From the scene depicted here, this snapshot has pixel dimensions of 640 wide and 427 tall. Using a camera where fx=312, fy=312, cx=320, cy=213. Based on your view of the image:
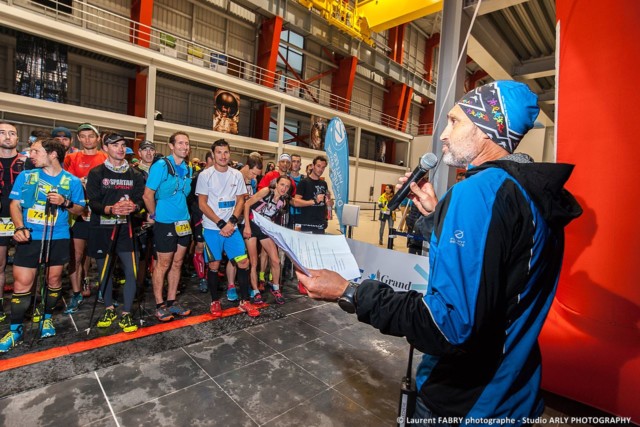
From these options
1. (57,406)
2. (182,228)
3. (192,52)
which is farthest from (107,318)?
(192,52)

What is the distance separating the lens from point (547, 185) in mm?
797

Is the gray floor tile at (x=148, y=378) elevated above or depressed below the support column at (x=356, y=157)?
below

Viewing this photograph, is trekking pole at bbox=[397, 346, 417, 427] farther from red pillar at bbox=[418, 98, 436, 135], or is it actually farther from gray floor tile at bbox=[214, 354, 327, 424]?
red pillar at bbox=[418, 98, 436, 135]

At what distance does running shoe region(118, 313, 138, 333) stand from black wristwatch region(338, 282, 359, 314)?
2951mm

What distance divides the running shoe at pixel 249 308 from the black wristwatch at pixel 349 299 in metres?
2.89

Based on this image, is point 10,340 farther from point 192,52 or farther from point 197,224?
point 192,52

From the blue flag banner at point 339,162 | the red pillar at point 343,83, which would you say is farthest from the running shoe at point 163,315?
the red pillar at point 343,83

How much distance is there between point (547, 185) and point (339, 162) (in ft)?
14.4

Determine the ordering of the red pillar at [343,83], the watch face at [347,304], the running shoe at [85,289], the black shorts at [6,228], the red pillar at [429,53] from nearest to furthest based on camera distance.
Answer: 1. the watch face at [347,304]
2. the black shorts at [6,228]
3. the running shoe at [85,289]
4. the red pillar at [343,83]
5. the red pillar at [429,53]

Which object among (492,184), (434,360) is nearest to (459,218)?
(492,184)

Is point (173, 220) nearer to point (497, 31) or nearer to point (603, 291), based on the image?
point (603, 291)

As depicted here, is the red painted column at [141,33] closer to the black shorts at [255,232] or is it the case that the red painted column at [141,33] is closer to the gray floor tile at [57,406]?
the black shorts at [255,232]

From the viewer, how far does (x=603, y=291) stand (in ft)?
6.75

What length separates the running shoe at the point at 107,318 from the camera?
309 cm
